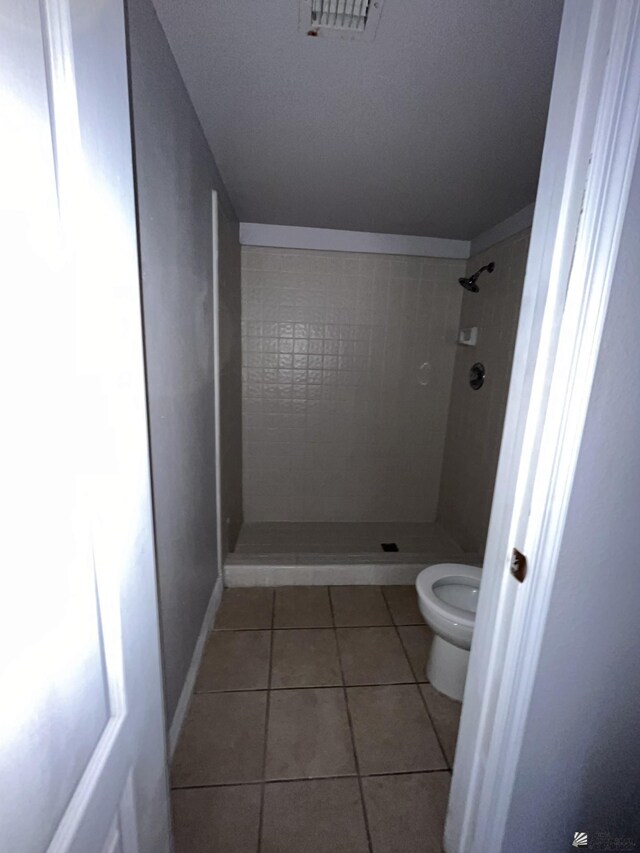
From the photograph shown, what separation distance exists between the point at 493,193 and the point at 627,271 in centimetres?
153

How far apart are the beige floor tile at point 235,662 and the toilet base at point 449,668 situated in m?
0.68

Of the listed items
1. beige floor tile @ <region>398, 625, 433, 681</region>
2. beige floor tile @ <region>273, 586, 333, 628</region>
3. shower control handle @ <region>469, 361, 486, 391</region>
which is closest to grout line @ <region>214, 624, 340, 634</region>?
beige floor tile @ <region>273, 586, 333, 628</region>

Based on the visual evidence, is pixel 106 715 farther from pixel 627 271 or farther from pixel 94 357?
pixel 627 271

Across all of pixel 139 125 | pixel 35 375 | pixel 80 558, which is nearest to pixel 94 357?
pixel 35 375

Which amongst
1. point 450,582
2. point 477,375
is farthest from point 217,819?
point 477,375

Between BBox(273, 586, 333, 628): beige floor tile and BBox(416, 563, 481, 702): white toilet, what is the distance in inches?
21.2

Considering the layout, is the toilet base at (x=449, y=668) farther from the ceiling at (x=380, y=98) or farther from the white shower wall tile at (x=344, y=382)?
the ceiling at (x=380, y=98)

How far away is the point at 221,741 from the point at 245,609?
24.7 inches

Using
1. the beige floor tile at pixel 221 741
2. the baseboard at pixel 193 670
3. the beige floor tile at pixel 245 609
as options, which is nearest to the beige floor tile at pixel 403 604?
the beige floor tile at pixel 245 609

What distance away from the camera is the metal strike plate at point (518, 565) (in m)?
0.65

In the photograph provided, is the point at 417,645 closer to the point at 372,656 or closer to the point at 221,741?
the point at 372,656

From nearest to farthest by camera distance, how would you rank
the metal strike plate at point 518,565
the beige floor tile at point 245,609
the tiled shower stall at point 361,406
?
the metal strike plate at point 518,565 < the beige floor tile at point 245,609 < the tiled shower stall at point 361,406

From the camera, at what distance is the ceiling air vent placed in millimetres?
834

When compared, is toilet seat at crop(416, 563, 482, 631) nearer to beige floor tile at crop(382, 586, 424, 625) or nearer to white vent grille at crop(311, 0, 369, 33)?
beige floor tile at crop(382, 586, 424, 625)
